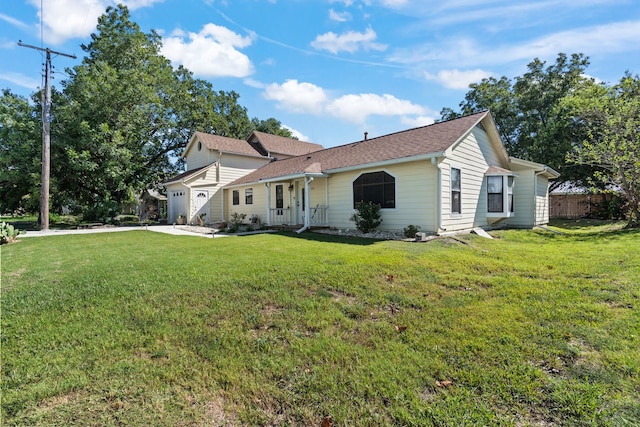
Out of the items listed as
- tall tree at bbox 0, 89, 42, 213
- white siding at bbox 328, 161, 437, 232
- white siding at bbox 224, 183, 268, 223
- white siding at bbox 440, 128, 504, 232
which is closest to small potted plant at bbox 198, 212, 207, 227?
white siding at bbox 224, 183, 268, 223

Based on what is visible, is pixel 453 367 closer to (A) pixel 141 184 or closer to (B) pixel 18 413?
(B) pixel 18 413

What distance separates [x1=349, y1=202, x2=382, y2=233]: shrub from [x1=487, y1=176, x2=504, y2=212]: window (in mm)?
5140

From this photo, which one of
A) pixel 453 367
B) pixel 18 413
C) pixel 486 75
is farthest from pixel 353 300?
pixel 486 75

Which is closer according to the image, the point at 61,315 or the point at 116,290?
the point at 61,315

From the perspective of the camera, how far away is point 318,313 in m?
4.04

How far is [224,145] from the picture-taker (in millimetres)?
22125

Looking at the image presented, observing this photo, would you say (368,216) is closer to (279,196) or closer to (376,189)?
(376,189)

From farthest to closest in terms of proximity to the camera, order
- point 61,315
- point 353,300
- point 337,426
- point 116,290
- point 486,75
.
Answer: point 486,75
point 116,290
point 353,300
point 61,315
point 337,426

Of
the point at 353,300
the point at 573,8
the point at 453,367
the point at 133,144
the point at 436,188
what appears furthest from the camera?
the point at 133,144

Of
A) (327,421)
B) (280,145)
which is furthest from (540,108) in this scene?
→ (327,421)

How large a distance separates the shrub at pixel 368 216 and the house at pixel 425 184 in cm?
36

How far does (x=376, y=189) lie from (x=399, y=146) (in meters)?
2.15

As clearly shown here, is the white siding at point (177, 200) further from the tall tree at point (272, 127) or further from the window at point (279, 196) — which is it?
the tall tree at point (272, 127)

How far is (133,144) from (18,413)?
946 inches
